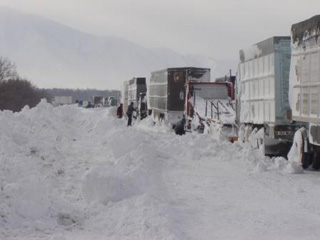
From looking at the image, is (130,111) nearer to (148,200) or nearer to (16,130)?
(16,130)

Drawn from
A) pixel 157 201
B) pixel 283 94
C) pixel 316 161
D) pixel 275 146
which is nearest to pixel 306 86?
pixel 283 94

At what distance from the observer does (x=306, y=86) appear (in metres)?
13.4

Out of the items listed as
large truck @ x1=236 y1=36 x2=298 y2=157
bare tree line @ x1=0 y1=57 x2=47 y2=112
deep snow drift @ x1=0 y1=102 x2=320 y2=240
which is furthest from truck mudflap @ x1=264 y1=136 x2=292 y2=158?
bare tree line @ x1=0 y1=57 x2=47 y2=112

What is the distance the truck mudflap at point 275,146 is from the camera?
16062 millimetres

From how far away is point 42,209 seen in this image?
25.0 feet

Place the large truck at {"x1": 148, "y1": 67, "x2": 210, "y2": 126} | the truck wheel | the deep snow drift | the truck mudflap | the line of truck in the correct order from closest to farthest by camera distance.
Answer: the deep snow drift
the line of truck
the truck wheel
the truck mudflap
the large truck at {"x1": 148, "y1": 67, "x2": 210, "y2": 126}

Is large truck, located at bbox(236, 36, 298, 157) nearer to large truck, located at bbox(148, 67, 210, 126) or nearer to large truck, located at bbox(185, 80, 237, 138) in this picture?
large truck, located at bbox(185, 80, 237, 138)

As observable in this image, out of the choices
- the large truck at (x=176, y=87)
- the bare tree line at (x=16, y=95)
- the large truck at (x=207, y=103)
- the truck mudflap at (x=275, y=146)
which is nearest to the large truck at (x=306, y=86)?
the truck mudflap at (x=275, y=146)

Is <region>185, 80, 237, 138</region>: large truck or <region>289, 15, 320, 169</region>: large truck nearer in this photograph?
<region>289, 15, 320, 169</region>: large truck

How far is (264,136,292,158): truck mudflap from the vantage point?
16062 mm

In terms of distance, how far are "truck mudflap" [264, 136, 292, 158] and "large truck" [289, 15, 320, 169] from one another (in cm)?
141

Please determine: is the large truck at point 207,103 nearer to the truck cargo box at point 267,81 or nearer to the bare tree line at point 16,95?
the truck cargo box at point 267,81

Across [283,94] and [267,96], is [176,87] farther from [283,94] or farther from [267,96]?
[283,94]

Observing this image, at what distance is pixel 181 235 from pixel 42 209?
187 cm
